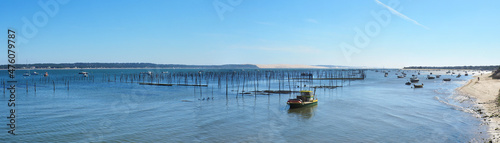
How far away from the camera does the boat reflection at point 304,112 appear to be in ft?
95.1

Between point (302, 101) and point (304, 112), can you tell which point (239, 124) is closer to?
point (304, 112)

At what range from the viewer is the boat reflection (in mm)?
28977

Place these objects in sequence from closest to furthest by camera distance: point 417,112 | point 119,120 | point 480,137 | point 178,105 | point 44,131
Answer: point 480,137 → point 44,131 → point 119,120 → point 417,112 → point 178,105

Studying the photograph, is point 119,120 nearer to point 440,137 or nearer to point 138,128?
point 138,128

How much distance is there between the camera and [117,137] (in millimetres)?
19984

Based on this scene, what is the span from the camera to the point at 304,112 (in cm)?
3091

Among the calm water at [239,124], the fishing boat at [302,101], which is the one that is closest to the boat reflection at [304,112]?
the calm water at [239,124]

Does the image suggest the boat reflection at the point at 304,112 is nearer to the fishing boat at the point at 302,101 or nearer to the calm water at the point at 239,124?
the calm water at the point at 239,124

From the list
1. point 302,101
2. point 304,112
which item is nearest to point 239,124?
point 304,112

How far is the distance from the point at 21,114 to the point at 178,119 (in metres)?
15.5

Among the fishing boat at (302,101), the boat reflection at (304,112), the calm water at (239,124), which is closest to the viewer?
the calm water at (239,124)

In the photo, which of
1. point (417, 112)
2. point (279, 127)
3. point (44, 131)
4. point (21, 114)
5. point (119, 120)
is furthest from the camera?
point (417, 112)

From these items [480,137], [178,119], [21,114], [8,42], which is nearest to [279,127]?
[178,119]

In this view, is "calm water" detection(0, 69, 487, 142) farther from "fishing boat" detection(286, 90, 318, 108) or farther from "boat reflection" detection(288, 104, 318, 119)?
"fishing boat" detection(286, 90, 318, 108)
